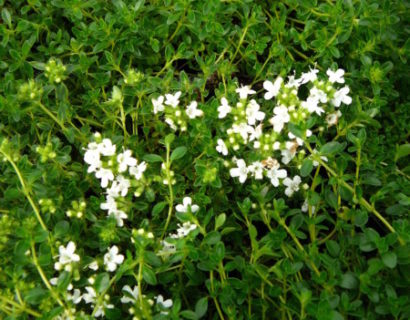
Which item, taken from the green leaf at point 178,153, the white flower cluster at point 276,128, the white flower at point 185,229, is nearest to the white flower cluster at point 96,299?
the white flower at point 185,229

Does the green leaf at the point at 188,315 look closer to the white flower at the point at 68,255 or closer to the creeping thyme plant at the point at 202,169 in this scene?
the creeping thyme plant at the point at 202,169

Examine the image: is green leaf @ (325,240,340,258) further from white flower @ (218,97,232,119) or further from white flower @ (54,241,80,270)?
white flower @ (54,241,80,270)

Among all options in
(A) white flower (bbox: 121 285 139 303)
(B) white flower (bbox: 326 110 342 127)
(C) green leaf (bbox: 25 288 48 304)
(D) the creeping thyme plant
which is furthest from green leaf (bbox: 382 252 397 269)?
(C) green leaf (bbox: 25 288 48 304)

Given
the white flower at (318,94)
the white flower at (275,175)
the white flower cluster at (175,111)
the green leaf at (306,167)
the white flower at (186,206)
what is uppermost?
the white flower at (318,94)

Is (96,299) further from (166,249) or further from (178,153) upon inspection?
(178,153)

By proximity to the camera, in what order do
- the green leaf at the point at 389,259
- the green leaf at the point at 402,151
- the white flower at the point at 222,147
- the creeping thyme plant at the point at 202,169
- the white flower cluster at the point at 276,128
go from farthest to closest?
the green leaf at the point at 402,151 < the white flower at the point at 222,147 < the white flower cluster at the point at 276,128 < the creeping thyme plant at the point at 202,169 < the green leaf at the point at 389,259

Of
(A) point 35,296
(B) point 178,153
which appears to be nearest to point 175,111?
(B) point 178,153

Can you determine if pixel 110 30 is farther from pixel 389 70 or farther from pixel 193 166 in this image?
pixel 389 70
